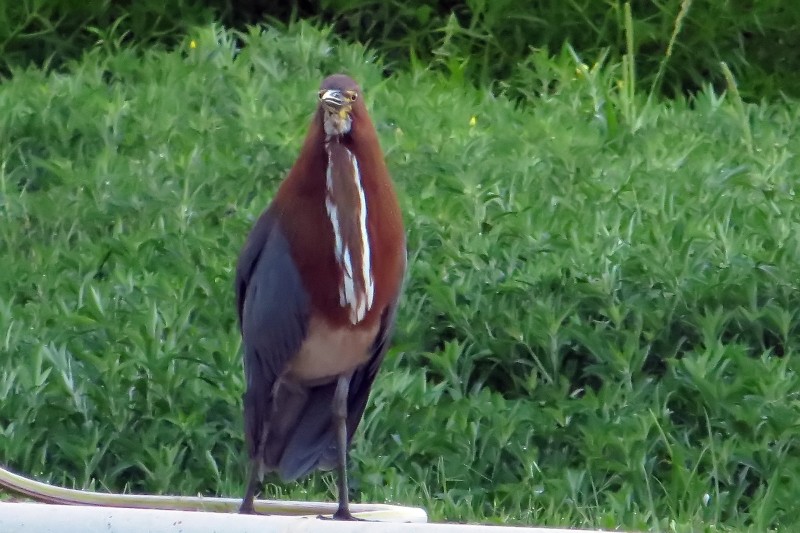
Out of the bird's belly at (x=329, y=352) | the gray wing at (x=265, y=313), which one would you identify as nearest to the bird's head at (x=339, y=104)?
the gray wing at (x=265, y=313)

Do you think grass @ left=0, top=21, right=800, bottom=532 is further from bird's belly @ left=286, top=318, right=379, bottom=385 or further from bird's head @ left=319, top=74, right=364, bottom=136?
bird's head @ left=319, top=74, right=364, bottom=136

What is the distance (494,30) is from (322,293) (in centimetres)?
457

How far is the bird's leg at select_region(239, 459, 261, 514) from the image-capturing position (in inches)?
121

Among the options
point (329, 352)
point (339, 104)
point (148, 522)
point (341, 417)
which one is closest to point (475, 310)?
point (341, 417)

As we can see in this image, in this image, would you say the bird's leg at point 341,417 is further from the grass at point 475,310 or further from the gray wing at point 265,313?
the grass at point 475,310

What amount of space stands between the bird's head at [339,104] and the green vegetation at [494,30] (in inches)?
148

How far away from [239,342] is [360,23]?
3.73 m

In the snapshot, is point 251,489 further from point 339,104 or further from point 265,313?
point 339,104

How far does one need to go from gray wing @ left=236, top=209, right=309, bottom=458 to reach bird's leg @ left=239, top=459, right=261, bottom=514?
4 centimetres

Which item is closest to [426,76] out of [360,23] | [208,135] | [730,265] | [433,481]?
[360,23]

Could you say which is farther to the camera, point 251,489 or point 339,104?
point 251,489

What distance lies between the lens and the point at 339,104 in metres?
2.83

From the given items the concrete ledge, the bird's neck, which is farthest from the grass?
the concrete ledge

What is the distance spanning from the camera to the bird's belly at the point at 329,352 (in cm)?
305
